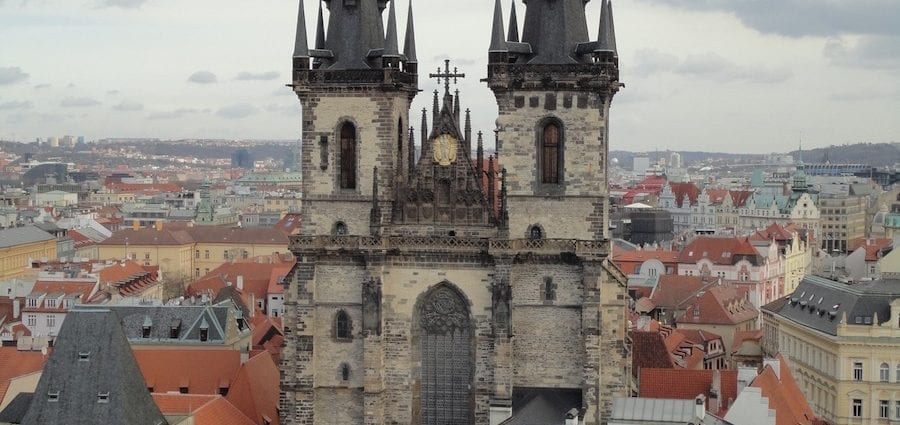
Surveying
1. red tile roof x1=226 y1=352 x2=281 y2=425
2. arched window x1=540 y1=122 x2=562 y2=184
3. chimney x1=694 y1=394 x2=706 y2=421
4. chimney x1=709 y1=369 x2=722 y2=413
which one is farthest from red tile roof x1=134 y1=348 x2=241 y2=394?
chimney x1=694 y1=394 x2=706 y2=421

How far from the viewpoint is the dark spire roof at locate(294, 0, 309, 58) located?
197 feet

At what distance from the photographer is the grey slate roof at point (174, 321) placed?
7988cm

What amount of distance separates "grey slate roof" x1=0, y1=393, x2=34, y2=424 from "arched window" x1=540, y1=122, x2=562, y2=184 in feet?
83.6

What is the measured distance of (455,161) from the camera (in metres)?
59.3

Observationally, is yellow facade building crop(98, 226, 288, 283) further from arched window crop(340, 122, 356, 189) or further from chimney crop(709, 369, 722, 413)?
arched window crop(340, 122, 356, 189)

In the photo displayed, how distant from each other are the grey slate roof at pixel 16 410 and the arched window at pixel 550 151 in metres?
25.5

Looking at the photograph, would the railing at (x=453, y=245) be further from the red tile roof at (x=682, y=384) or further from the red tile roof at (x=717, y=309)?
the red tile roof at (x=717, y=309)

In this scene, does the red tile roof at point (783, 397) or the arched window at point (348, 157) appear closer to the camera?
the arched window at point (348, 157)

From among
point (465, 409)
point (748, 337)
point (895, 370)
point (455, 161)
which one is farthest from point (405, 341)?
point (748, 337)

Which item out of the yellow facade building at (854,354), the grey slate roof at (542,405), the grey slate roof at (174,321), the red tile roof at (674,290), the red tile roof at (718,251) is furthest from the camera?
the red tile roof at (718,251)

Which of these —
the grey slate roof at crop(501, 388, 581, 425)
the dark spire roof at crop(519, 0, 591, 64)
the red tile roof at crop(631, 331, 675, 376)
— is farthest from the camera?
the red tile roof at crop(631, 331, 675, 376)

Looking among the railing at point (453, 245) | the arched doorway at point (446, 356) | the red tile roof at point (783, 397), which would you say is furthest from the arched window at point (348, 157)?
the red tile roof at point (783, 397)

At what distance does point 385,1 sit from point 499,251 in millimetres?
13265

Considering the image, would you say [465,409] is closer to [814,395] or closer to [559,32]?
[559,32]
